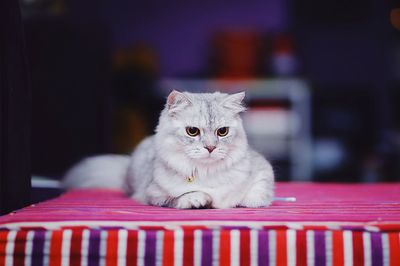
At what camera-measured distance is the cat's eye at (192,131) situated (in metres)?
1.53

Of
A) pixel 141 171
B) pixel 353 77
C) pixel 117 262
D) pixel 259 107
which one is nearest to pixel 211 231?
pixel 117 262

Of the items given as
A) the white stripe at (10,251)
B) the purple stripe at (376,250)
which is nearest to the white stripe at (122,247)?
the white stripe at (10,251)

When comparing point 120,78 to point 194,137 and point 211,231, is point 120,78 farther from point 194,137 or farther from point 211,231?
point 211,231

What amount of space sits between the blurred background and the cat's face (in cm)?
263

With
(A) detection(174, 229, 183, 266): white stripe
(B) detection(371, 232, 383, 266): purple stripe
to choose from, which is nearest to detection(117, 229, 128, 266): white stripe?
(A) detection(174, 229, 183, 266): white stripe

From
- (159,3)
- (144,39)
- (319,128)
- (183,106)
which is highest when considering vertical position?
(159,3)

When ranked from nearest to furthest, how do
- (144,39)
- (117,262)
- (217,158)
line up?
(117,262)
(217,158)
(144,39)

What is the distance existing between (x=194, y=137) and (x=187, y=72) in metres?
3.87

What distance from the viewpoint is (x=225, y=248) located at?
1107mm

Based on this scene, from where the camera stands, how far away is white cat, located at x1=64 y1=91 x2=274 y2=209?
4.94 ft

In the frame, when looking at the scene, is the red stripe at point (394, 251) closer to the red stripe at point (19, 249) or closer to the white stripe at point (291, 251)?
the white stripe at point (291, 251)

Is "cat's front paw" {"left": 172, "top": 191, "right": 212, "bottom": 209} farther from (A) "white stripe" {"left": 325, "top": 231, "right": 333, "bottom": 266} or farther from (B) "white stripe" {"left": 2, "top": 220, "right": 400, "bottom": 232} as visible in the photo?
(A) "white stripe" {"left": 325, "top": 231, "right": 333, "bottom": 266}

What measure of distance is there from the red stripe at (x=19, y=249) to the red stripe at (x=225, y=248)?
0.43m

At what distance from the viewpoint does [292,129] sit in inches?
188
